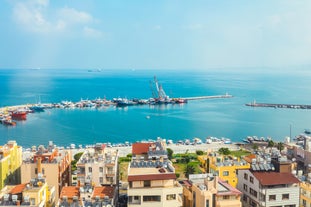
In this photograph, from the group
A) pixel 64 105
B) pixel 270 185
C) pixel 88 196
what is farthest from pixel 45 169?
pixel 64 105

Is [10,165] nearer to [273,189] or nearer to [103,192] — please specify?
[103,192]

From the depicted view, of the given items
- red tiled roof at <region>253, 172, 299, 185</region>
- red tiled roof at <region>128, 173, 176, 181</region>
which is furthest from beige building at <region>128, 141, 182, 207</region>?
red tiled roof at <region>253, 172, 299, 185</region>

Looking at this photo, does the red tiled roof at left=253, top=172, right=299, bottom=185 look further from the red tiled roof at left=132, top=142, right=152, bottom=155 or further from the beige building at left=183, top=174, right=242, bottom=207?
the red tiled roof at left=132, top=142, right=152, bottom=155

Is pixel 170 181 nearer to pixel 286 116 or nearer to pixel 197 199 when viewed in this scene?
pixel 197 199

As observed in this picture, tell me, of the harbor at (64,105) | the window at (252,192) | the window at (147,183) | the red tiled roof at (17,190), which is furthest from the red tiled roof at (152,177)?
the harbor at (64,105)

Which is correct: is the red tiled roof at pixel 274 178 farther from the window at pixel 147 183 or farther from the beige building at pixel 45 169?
the beige building at pixel 45 169
